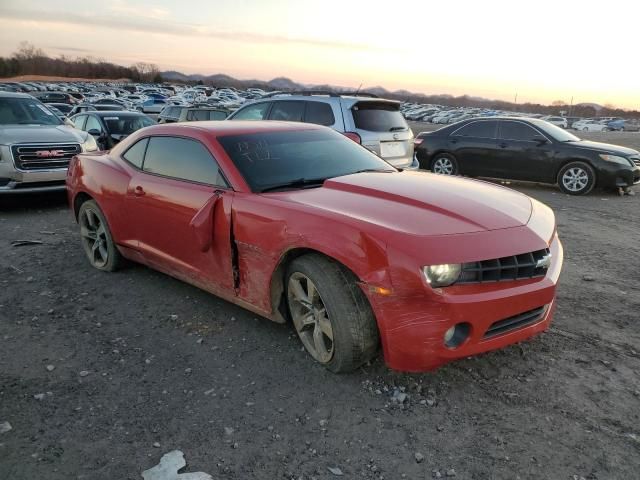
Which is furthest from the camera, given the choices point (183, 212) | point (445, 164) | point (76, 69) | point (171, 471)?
point (76, 69)

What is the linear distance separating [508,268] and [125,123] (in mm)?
11795

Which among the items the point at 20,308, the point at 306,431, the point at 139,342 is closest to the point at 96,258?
the point at 20,308

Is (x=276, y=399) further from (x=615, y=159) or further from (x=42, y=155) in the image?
(x=615, y=159)

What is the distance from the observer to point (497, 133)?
36.4 ft

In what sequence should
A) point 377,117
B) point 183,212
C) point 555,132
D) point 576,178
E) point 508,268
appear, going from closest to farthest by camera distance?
point 508,268
point 183,212
point 377,117
point 576,178
point 555,132

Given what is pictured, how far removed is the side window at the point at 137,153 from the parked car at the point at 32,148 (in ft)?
12.5

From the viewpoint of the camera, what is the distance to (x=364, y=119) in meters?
8.20

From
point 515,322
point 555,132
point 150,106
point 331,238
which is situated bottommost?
point 150,106

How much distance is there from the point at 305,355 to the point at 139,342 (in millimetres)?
1266

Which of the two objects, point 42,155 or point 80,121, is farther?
point 80,121

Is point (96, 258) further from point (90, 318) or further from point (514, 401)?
point (514, 401)

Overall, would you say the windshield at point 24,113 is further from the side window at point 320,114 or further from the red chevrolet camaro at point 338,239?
the red chevrolet camaro at point 338,239

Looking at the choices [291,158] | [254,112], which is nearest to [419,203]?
[291,158]

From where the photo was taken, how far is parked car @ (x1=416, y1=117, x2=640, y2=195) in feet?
33.0
